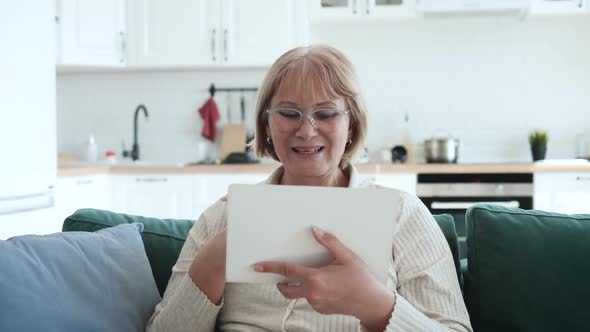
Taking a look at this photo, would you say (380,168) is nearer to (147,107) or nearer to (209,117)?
(209,117)

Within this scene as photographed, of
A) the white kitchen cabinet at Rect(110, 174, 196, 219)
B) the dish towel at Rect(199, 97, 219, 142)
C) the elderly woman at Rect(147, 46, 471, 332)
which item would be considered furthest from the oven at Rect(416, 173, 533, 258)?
the elderly woman at Rect(147, 46, 471, 332)

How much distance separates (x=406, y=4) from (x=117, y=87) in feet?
6.83

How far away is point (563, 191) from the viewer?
3666mm

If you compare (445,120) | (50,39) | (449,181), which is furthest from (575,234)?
(445,120)

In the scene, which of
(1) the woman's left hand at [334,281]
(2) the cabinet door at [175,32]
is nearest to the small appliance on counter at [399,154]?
(2) the cabinet door at [175,32]

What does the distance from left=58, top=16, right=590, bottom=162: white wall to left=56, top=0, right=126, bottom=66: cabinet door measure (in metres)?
0.41

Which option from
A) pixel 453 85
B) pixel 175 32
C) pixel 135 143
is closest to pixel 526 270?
pixel 453 85

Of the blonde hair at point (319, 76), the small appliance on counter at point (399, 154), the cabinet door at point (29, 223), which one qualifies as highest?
the blonde hair at point (319, 76)

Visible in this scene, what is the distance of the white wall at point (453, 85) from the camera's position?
4242 mm

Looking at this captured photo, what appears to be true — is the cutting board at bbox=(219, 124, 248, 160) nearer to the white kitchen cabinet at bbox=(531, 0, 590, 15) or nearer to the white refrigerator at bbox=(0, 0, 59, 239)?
the white refrigerator at bbox=(0, 0, 59, 239)

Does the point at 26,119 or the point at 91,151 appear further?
the point at 91,151

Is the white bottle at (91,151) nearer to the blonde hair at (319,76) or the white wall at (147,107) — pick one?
the white wall at (147,107)

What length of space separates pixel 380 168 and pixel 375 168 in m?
0.03

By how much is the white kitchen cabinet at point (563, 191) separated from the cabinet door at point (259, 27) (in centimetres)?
172
